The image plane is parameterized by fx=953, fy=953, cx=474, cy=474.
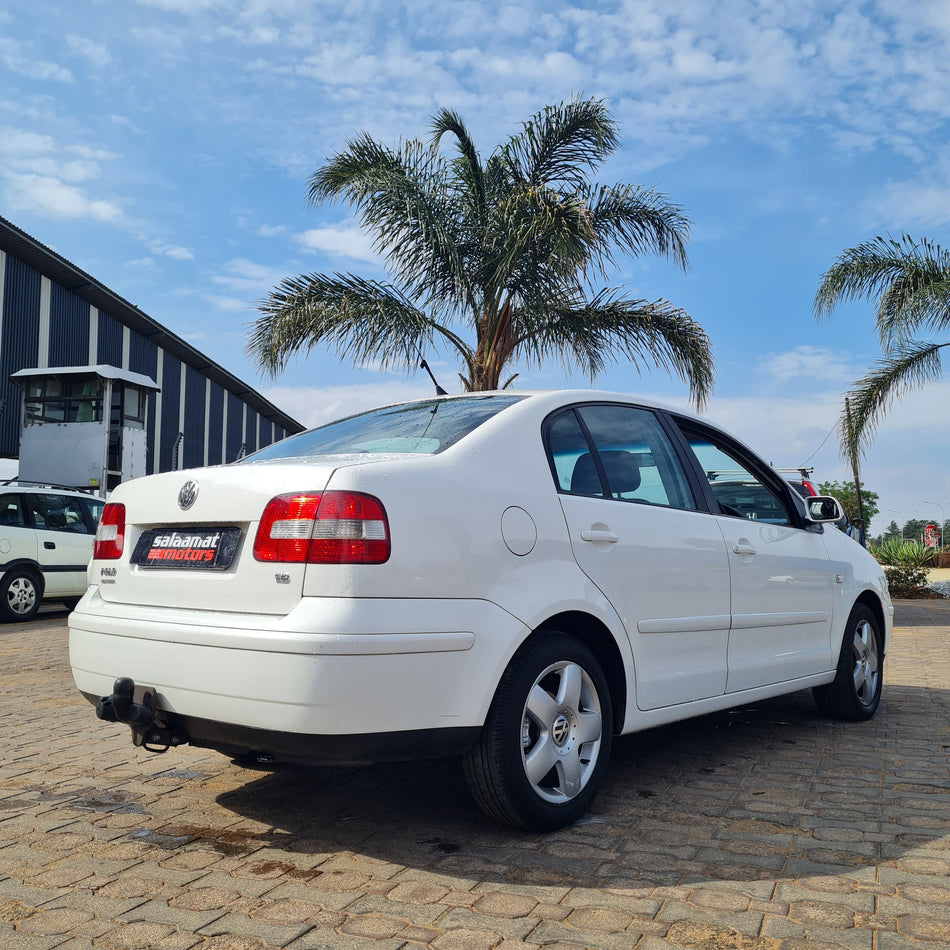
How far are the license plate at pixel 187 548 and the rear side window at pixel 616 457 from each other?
1213mm

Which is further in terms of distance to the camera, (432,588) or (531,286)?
(531,286)

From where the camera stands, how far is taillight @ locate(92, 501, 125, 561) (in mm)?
3576

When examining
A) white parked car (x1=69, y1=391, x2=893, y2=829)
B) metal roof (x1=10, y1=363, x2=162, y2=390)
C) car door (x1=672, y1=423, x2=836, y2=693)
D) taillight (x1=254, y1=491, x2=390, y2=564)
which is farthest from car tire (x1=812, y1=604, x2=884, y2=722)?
metal roof (x1=10, y1=363, x2=162, y2=390)

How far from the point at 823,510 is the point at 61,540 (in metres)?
10.3

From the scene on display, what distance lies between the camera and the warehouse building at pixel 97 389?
18.1 meters

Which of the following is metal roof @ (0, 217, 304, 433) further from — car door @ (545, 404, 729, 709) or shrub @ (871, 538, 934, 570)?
car door @ (545, 404, 729, 709)

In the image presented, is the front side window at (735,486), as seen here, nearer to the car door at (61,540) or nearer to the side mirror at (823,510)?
the side mirror at (823,510)

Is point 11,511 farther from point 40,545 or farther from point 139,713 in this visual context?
point 139,713

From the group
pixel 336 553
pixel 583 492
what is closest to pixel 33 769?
pixel 336 553

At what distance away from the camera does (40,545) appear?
12.1 metres

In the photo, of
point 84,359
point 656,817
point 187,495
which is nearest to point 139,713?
point 187,495

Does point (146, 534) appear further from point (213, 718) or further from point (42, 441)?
point (42, 441)

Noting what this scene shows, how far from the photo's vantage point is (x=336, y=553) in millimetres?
2871

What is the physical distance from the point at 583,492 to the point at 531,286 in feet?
33.1
